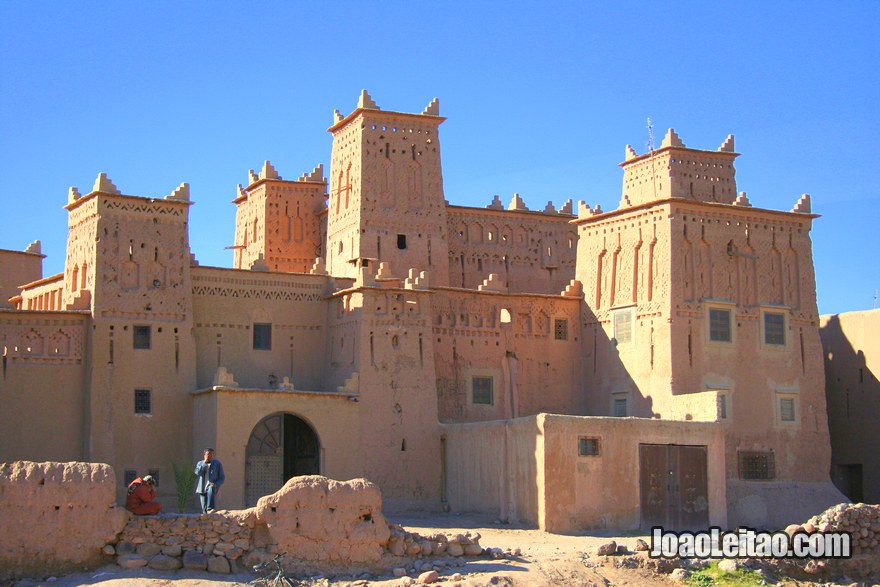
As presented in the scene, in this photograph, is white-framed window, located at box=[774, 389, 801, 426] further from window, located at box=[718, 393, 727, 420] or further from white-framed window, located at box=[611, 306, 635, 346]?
white-framed window, located at box=[611, 306, 635, 346]

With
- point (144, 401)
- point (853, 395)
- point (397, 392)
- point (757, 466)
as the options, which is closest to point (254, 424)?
point (144, 401)

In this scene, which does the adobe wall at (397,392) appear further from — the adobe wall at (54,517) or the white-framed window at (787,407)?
the adobe wall at (54,517)

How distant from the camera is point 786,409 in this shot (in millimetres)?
40469

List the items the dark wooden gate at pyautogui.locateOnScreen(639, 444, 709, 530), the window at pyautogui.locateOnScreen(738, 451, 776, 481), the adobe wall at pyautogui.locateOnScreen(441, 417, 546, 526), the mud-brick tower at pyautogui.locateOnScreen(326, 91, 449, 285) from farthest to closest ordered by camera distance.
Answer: the mud-brick tower at pyautogui.locateOnScreen(326, 91, 449, 285)
the window at pyautogui.locateOnScreen(738, 451, 776, 481)
the dark wooden gate at pyautogui.locateOnScreen(639, 444, 709, 530)
the adobe wall at pyautogui.locateOnScreen(441, 417, 546, 526)

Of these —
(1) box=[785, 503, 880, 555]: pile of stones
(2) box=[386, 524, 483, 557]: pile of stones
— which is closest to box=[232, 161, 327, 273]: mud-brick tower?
(2) box=[386, 524, 483, 557]: pile of stones

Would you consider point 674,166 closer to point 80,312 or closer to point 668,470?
point 668,470

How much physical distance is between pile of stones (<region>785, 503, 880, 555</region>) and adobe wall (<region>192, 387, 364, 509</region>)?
12.4 metres

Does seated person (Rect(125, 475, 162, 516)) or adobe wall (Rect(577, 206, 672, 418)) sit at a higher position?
adobe wall (Rect(577, 206, 672, 418))

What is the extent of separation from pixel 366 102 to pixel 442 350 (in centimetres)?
836

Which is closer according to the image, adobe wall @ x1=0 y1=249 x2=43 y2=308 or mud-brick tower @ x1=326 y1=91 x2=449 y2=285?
mud-brick tower @ x1=326 y1=91 x2=449 y2=285

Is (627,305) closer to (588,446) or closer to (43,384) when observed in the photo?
(588,446)

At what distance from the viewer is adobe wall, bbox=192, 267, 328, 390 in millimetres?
38188

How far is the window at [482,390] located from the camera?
40781mm

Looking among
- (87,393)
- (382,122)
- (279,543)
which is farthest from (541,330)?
(279,543)
